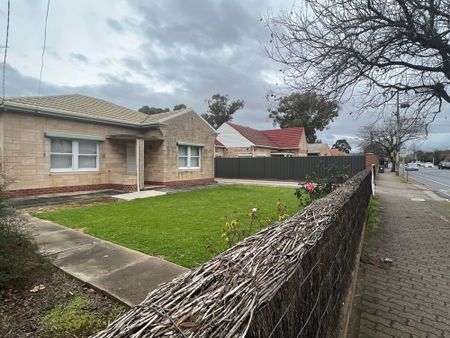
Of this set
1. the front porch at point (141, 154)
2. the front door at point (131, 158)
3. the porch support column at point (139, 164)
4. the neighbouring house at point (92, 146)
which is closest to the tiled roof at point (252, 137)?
the neighbouring house at point (92, 146)

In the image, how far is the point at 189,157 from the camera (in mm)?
18438

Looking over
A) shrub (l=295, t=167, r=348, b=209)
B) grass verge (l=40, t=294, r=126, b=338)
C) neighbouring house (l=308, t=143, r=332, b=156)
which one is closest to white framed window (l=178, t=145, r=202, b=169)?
shrub (l=295, t=167, r=348, b=209)

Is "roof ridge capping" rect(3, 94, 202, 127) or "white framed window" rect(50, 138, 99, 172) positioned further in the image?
"white framed window" rect(50, 138, 99, 172)

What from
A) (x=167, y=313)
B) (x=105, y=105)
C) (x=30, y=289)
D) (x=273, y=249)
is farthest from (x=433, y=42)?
(x=105, y=105)

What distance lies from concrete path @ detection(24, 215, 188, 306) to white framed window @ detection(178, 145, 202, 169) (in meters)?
12.1

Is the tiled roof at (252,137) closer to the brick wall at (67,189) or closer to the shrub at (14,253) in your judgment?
the brick wall at (67,189)

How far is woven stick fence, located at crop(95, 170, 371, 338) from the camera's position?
0.98 meters

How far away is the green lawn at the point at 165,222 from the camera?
5.18m

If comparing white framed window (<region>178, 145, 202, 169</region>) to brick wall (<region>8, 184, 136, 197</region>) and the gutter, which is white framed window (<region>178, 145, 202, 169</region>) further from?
brick wall (<region>8, 184, 136, 197</region>)

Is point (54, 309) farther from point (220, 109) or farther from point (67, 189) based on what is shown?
point (220, 109)

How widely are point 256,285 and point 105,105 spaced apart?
18.2 metres

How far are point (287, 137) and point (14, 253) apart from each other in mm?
35883

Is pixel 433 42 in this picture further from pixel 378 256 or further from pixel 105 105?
pixel 105 105

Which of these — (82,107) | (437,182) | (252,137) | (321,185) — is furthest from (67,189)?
(437,182)
